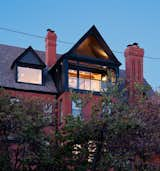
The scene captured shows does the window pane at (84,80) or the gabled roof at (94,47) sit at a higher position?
the gabled roof at (94,47)

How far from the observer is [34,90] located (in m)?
31.8

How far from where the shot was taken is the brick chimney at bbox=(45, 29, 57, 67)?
113ft

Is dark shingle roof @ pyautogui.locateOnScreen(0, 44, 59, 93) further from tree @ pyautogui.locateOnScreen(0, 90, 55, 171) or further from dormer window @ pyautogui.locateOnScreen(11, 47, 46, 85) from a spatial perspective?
tree @ pyautogui.locateOnScreen(0, 90, 55, 171)

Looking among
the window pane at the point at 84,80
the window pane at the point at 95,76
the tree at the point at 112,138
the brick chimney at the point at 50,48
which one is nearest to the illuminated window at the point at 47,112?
the tree at the point at 112,138

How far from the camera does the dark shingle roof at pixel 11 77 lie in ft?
104

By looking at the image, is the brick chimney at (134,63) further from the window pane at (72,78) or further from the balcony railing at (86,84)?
the window pane at (72,78)

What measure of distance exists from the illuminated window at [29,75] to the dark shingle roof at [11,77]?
402 millimetres

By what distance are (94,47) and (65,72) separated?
3.20 meters

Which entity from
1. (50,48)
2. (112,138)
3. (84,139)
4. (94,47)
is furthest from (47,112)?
(50,48)

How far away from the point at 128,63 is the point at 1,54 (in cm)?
934

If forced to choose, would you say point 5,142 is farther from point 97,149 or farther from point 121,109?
point 121,109

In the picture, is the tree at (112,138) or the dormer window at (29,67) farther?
the dormer window at (29,67)

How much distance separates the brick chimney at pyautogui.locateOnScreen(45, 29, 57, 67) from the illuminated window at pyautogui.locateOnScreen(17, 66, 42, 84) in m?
2.01

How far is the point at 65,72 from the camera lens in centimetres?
3172
